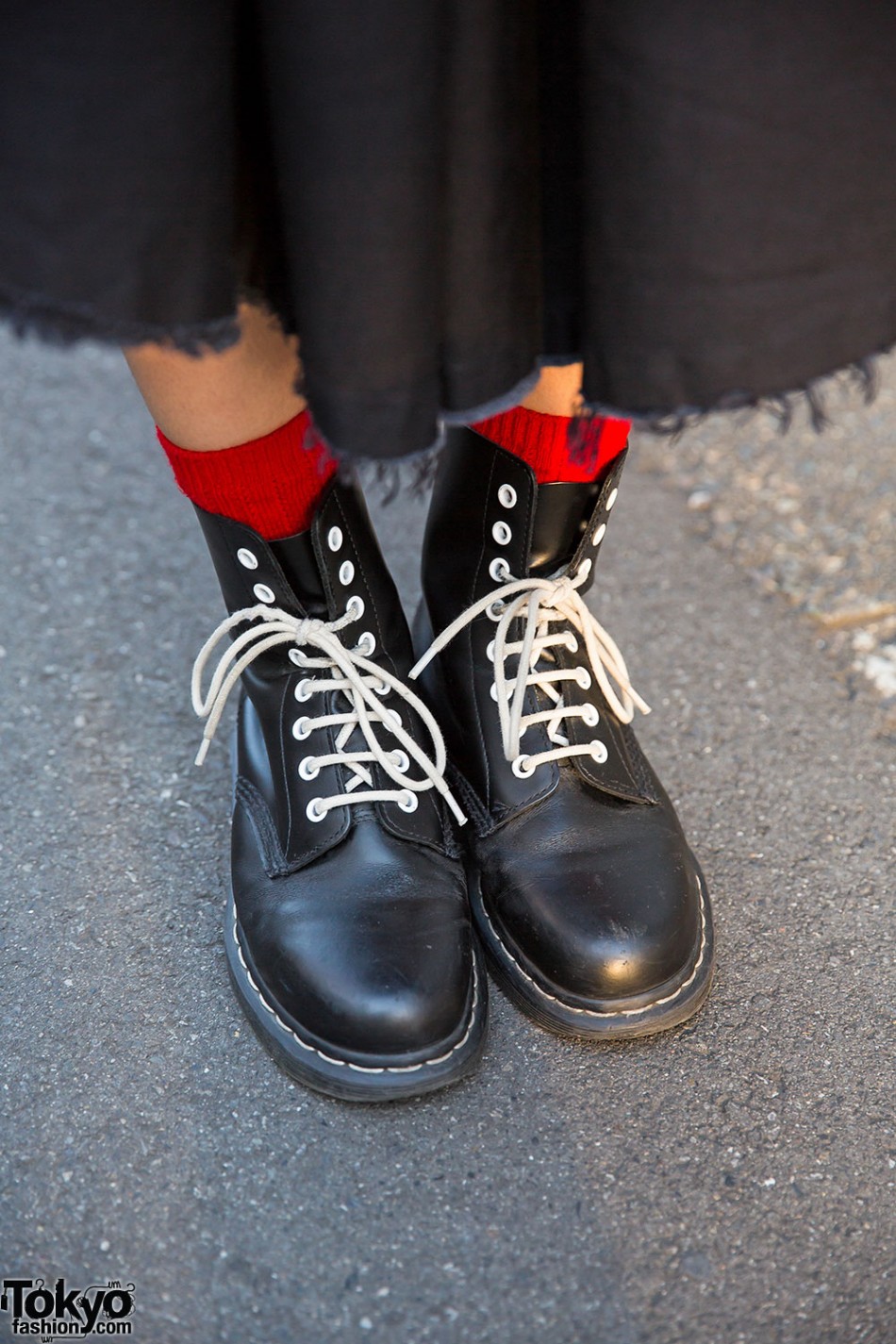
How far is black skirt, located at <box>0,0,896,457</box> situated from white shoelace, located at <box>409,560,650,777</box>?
27cm

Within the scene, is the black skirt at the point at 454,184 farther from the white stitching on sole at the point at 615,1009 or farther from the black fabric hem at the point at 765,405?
the white stitching on sole at the point at 615,1009

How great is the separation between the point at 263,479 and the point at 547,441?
224 millimetres

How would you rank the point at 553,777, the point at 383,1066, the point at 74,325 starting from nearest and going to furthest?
the point at 74,325 → the point at 383,1066 → the point at 553,777

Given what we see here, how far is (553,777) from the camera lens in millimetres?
860

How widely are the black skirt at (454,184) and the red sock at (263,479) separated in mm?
157

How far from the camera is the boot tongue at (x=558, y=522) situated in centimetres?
82

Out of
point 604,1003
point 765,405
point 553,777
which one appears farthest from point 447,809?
point 765,405

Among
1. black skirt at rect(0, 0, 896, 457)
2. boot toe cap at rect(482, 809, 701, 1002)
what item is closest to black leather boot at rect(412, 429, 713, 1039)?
boot toe cap at rect(482, 809, 701, 1002)

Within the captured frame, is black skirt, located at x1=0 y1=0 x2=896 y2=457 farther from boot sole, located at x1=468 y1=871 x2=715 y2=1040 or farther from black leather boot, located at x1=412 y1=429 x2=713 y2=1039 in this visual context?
Result: boot sole, located at x1=468 y1=871 x2=715 y2=1040

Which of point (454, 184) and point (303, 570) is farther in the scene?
point (303, 570)

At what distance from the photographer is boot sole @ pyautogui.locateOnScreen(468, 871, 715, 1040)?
80 cm

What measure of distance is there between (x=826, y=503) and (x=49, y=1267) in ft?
4.21

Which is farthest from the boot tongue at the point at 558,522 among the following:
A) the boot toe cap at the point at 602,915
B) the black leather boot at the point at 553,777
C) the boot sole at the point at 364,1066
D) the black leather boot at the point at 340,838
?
the boot sole at the point at 364,1066

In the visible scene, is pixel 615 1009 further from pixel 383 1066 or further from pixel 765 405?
pixel 765 405
